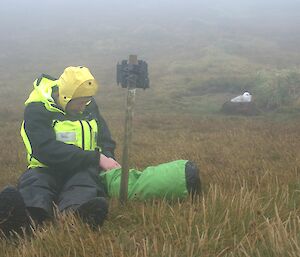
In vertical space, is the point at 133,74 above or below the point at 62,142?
above

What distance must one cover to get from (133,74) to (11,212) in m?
1.54

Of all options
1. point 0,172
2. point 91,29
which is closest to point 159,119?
point 0,172

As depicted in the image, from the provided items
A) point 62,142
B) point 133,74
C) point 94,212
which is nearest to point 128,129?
point 133,74

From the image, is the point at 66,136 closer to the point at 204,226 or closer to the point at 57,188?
the point at 57,188

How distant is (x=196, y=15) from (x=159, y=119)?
182ft

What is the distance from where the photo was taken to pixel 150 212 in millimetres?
3604

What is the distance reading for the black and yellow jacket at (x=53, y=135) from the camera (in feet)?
15.8

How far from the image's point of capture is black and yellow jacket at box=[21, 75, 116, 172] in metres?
4.82

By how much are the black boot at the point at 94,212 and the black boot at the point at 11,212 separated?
16.8 inches

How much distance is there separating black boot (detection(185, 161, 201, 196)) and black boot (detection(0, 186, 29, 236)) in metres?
1.46

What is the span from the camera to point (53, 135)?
4.92 metres

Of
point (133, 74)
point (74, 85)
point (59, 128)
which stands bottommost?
point (59, 128)

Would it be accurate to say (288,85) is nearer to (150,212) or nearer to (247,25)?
(150,212)

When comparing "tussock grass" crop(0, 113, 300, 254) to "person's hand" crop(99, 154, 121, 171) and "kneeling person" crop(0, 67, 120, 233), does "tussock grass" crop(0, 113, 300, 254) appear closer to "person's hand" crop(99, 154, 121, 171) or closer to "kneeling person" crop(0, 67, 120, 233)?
"kneeling person" crop(0, 67, 120, 233)
